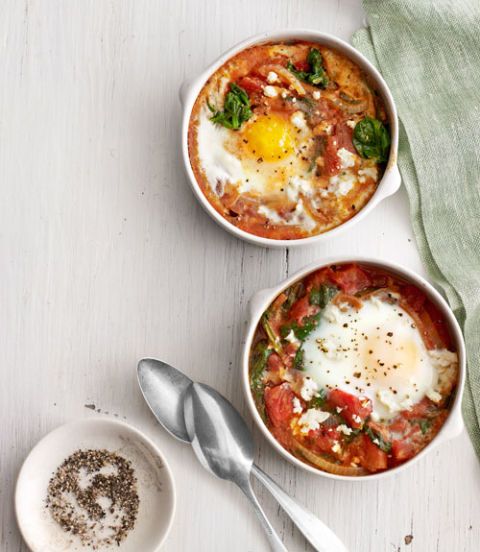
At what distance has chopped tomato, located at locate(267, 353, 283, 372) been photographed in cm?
308

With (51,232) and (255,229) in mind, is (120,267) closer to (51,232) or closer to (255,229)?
(51,232)

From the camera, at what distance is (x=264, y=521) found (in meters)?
3.16

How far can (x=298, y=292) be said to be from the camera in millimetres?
3131

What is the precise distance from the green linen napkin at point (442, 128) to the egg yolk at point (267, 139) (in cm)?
48

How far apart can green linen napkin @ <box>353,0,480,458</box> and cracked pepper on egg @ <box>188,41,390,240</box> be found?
22cm

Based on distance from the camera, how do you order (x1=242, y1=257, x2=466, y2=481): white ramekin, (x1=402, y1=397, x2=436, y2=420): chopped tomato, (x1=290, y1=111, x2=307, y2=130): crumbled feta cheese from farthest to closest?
(x1=290, y1=111, x2=307, y2=130): crumbled feta cheese → (x1=402, y1=397, x2=436, y2=420): chopped tomato → (x1=242, y1=257, x2=466, y2=481): white ramekin

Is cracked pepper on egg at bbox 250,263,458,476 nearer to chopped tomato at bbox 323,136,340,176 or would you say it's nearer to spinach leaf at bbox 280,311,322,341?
spinach leaf at bbox 280,311,322,341

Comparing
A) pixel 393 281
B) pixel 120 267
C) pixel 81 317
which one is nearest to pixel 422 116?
pixel 393 281

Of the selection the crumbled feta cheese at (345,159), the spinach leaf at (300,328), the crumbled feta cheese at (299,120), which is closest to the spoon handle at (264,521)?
the spinach leaf at (300,328)

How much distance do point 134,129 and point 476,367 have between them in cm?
154

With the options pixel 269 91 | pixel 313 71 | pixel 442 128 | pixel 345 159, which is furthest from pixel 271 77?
pixel 442 128

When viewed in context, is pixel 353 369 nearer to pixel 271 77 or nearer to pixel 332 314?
pixel 332 314

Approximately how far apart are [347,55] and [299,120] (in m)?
0.29

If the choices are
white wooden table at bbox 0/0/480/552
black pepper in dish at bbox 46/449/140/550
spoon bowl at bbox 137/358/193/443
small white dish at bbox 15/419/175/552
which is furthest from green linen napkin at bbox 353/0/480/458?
black pepper in dish at bbox 46/449/140/550
